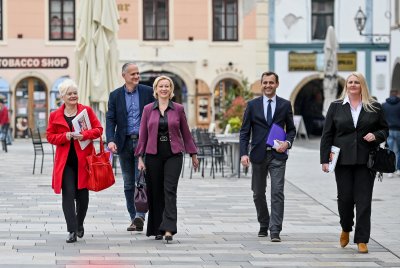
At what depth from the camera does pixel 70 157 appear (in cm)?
1163

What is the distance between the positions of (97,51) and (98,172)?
11066mm

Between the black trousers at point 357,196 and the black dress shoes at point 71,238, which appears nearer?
the black trousers at point 357,196

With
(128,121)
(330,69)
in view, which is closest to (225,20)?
(330,69)

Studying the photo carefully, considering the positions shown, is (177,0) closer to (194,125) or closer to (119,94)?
(194,125)

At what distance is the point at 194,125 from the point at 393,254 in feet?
103

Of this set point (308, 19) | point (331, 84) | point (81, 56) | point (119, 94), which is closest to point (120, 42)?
point (308, 19)

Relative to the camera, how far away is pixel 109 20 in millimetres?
22188

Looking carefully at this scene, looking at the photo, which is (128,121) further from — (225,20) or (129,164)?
(225,20)

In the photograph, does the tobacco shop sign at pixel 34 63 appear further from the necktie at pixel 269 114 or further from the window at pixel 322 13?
the necktie at pixel 269 114

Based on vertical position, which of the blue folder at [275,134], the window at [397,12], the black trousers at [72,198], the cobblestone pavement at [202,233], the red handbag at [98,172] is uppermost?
the window at [397,12]

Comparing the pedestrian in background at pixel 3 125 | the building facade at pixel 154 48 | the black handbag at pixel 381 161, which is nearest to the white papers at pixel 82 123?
the black handbag at pixel 381 161

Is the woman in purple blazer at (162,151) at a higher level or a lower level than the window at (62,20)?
lower

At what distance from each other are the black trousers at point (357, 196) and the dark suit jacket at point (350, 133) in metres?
0.13

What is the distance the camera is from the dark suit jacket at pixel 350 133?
11.0m
